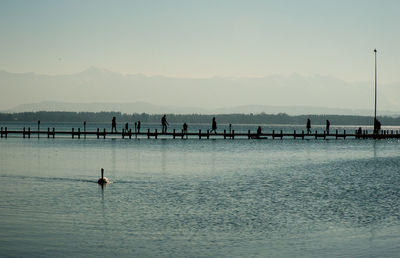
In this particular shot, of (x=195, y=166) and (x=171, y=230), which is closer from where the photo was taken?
(x=171, y=230)

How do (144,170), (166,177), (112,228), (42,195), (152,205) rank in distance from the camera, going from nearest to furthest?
(112,228) → (152,205) → (42,195) → (166,177) → (144,170)

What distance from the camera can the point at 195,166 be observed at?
154 ft

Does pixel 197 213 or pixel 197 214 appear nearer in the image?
pixel 197 214

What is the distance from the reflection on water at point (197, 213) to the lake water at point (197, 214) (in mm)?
37

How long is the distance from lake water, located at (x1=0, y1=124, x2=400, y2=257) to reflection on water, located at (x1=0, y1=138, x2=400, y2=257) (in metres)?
0.04

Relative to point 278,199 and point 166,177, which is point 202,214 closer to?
point 278,199

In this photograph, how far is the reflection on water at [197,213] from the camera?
16500 millimetres

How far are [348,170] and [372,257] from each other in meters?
30.6

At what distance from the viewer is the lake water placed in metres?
16.4

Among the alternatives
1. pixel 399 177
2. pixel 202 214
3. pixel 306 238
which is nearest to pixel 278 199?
pixel 202 214

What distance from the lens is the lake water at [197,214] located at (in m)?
16.4

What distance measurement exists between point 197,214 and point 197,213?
0.25m

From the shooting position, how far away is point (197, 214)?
876 inches

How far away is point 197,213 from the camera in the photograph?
22.5m
